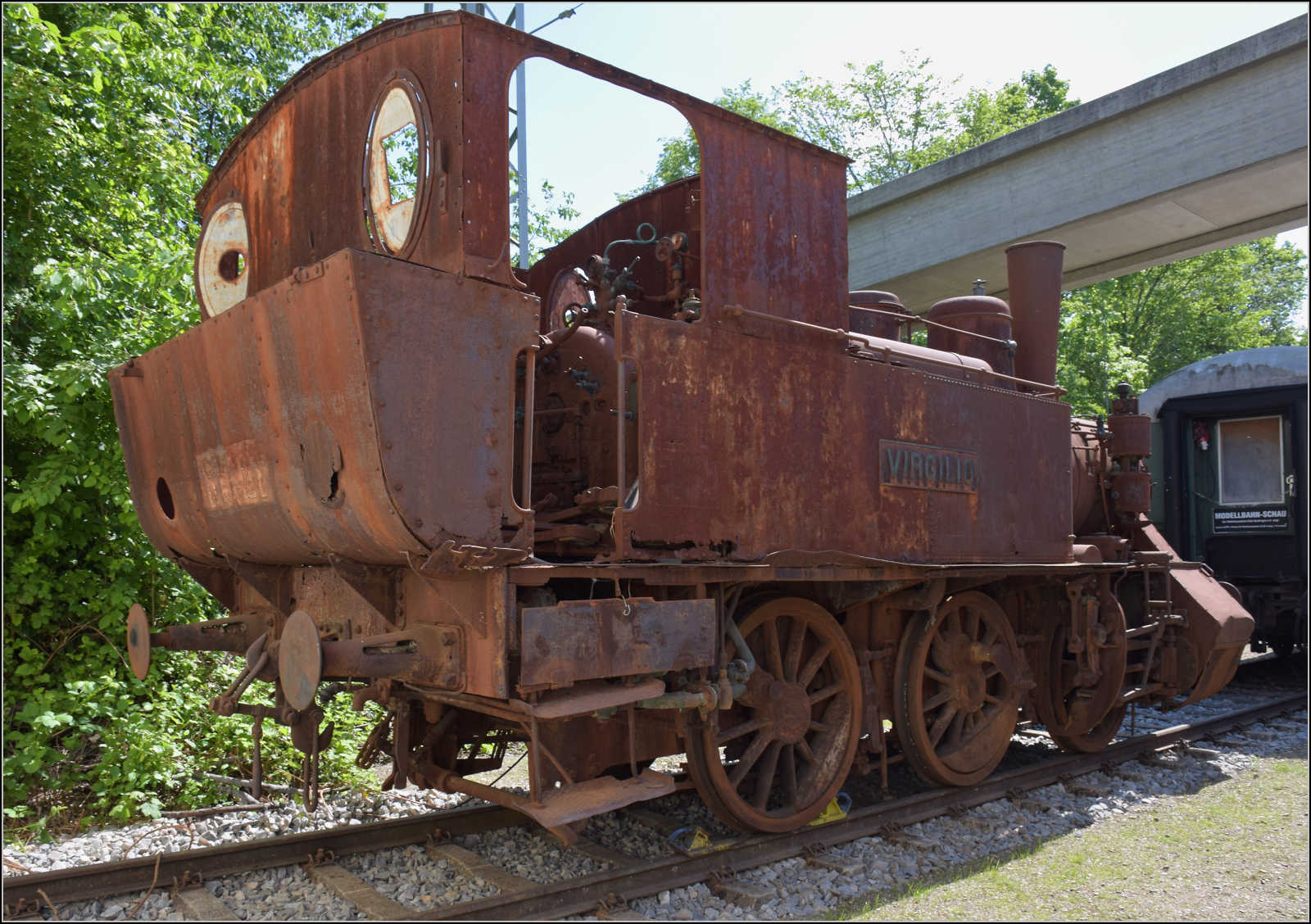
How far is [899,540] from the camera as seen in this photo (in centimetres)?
557

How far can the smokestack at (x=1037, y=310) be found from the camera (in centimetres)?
782

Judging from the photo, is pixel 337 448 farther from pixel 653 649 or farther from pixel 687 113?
pixel 687 113

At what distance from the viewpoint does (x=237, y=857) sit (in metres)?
4.61

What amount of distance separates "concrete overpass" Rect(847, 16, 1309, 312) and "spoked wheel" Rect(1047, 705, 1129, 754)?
16.4ft

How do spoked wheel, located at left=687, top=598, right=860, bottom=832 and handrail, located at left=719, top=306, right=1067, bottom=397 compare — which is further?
spoked wheel, located at left=687, top=598, right=860, bottom=832

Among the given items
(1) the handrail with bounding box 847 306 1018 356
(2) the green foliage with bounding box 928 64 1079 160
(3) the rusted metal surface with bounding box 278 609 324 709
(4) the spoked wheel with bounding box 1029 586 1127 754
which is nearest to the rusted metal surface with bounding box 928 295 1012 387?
(1) the handrail with bounding box 847 306 1018 356

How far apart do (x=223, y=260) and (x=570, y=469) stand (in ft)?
7.91

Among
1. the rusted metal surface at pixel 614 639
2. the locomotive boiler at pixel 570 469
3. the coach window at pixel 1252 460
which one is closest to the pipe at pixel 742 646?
the locomotive boiler at pixel 570 469

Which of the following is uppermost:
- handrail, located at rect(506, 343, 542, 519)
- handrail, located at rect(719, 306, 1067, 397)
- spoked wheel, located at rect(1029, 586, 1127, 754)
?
handrail, located at rect(719, 306, 1067, 397)

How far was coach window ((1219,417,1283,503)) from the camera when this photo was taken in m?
10.1

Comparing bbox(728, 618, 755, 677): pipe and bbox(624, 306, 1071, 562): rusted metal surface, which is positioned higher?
bbox(624, 306, 1071, 562): rusted metal surface

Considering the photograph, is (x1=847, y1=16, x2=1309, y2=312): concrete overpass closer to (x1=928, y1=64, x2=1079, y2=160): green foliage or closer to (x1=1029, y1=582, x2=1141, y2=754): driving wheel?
(x1=1029, y1=582, x2=1141, y2=754): driving wheel

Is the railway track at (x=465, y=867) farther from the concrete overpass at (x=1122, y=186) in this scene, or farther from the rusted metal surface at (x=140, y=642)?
the concrete overpass at (x=1122, y=186)

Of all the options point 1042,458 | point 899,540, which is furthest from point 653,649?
point 1042,458
